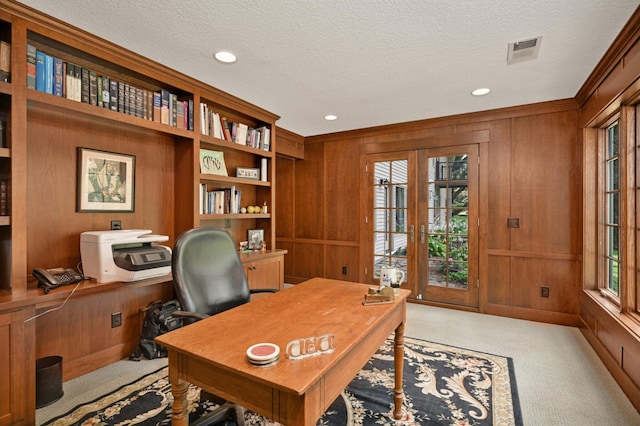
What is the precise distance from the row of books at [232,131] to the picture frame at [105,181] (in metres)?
0.78

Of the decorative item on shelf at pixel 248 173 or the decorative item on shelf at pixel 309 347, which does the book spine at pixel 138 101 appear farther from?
the decorative item on shelf at pixel 309 347

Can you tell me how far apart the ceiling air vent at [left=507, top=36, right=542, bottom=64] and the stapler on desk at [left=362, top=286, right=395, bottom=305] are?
6.66 feet

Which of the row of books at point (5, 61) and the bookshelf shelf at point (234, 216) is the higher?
the row of books at point (5, 61)

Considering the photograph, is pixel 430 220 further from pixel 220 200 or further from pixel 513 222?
pixel 220 200

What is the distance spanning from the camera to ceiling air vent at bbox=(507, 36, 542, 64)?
2.32 metres

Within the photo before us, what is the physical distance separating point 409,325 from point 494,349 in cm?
87

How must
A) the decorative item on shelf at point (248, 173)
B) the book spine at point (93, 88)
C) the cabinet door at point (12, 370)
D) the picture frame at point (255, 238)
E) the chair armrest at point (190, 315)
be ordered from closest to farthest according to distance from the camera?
1. the chair armrest at point (190, 315)
2. the cabinet door at point (12, 370)
3. the book spine at point (93, 88)
4. the decorative item on shelf at point (248, 173)
5. the picture frame at point (255, 238)

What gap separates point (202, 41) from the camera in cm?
233

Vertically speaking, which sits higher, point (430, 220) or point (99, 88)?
point (99, 88)

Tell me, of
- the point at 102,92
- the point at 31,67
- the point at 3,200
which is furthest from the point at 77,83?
the point at 3,200

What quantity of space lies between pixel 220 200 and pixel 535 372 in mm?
3261

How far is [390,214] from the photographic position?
4617mm

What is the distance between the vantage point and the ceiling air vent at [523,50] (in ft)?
7.61

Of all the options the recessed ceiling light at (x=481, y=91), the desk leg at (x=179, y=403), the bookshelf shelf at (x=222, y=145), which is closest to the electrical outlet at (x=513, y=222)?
the recessed ceiling light at (x=481, y=91)
